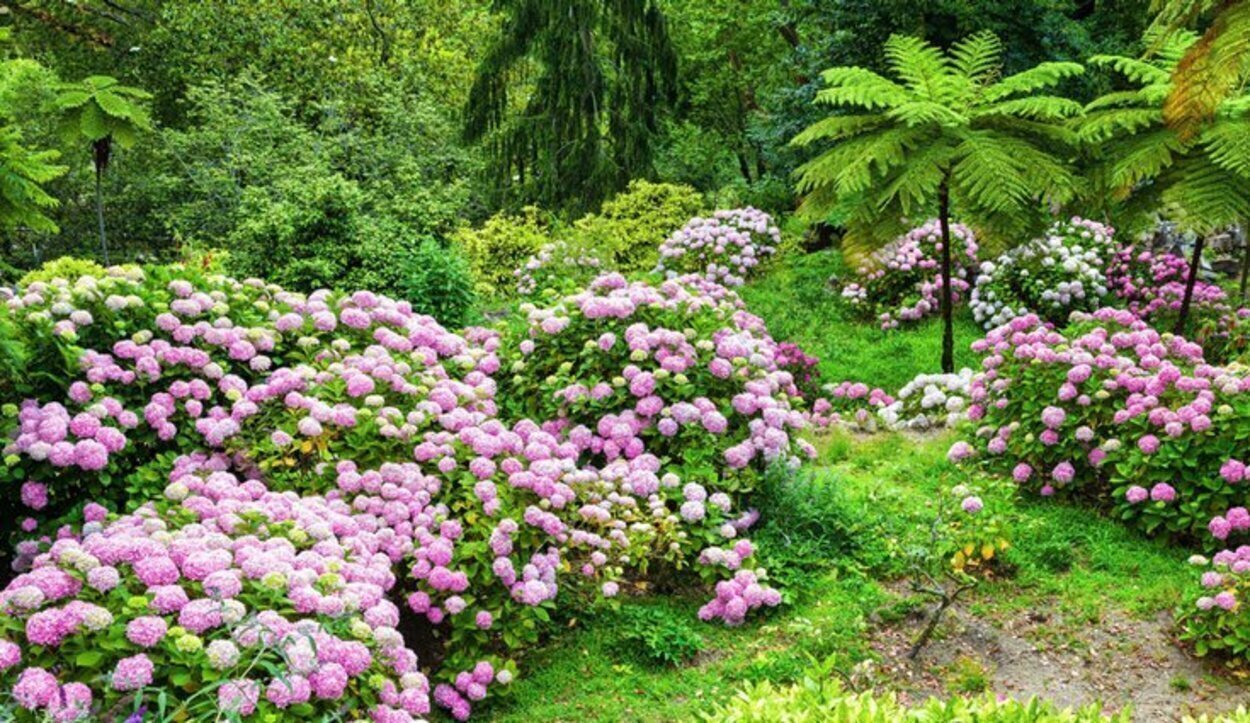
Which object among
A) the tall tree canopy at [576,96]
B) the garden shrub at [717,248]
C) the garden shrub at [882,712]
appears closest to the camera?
the garden shrub at [882,712]

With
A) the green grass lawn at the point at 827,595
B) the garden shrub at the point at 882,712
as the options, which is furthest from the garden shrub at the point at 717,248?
the garden shrub at the point at 882,712

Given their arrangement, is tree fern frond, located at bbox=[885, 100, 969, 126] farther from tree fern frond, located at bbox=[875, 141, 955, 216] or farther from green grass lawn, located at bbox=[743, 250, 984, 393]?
green grass lawn, located at bbox=[743, 250, 984, 393]

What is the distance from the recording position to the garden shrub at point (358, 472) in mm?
3404

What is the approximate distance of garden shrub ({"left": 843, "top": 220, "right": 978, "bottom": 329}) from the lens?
37.8 ft

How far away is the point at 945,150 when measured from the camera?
821cm

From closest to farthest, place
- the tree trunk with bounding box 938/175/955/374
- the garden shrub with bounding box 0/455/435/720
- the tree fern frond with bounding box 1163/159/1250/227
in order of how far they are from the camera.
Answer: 1. the garden shrub with bounding box 0/455/435/720
2. the tree fern frond with bounding box 1163/159/1250/227
3. the tree trunk with bounding box 938/175/955/374

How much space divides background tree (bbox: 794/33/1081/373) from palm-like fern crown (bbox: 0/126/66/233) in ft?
17.9

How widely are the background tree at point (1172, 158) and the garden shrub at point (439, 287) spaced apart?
17.7 ft

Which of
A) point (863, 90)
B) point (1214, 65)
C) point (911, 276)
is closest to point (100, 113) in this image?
point (863, 90)

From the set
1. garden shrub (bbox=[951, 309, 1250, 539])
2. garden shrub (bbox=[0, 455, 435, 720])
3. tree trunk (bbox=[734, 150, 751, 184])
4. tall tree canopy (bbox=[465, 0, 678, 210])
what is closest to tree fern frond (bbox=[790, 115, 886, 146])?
garden shrub (bbox=[951, 309, 1250, 539])

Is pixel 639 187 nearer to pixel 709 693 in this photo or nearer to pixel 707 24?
pixel 707 24

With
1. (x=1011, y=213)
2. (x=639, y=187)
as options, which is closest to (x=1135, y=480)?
(x=1011, y=213)

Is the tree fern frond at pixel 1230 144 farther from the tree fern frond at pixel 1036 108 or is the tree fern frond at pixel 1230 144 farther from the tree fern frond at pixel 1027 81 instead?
the tree fern frond at pixel 1027 81

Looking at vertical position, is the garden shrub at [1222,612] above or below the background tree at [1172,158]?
below
